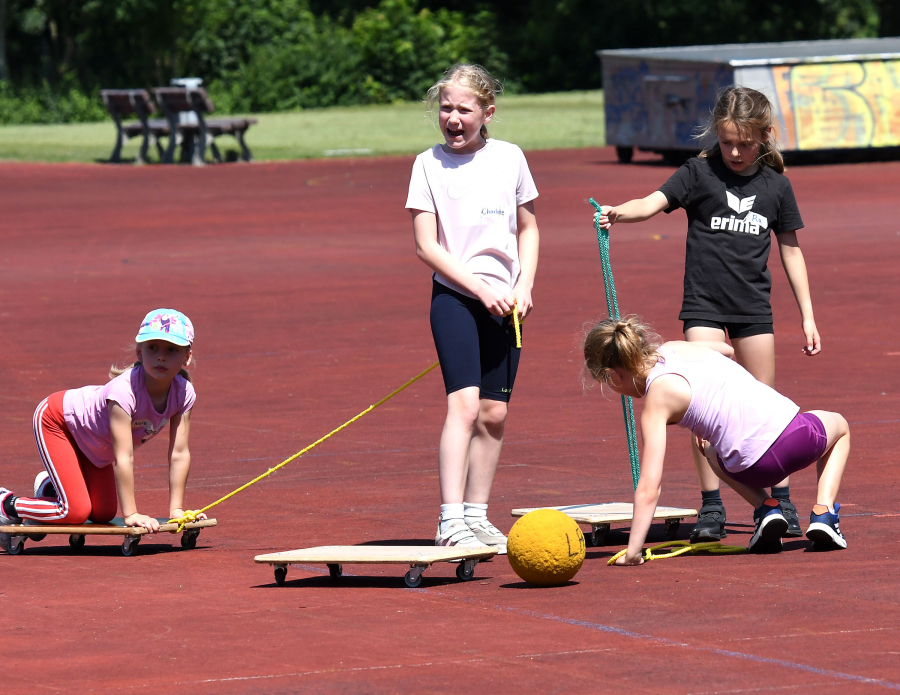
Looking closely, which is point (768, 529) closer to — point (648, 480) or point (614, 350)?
point (648, 480)

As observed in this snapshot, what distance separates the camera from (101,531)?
6.86m

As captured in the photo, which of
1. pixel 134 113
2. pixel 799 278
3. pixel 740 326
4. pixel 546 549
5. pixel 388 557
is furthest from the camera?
pixel 134 113

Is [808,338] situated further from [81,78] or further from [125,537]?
[81,78]

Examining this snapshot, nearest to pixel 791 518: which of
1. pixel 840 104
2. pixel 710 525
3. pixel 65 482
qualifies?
pixel 710 525

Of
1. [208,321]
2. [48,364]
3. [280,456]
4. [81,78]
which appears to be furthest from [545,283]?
[81,78]

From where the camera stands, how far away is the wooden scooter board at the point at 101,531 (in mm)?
6863

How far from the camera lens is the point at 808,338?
7.11 metres

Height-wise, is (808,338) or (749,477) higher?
(808,338)

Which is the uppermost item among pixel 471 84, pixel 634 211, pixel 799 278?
pixel 471 84

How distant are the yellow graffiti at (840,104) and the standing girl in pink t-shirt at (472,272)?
958 inches

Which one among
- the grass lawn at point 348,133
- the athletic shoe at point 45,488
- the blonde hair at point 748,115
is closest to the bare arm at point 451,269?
the blonde hair at point 748,115

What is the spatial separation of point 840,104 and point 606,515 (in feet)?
84.1

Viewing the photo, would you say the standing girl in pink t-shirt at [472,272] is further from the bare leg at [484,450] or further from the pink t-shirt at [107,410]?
the pink t-shirt at [107,410]

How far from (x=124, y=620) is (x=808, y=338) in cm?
333
